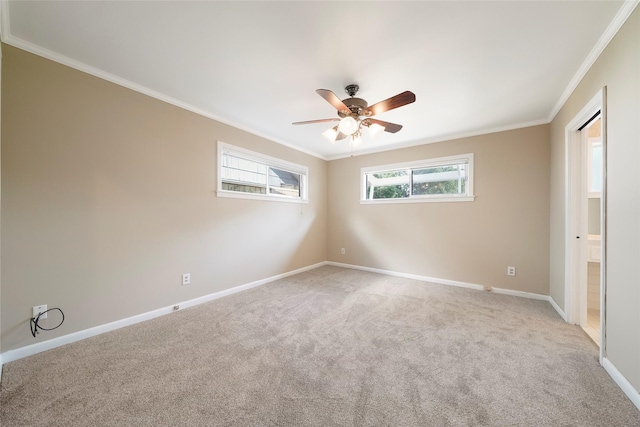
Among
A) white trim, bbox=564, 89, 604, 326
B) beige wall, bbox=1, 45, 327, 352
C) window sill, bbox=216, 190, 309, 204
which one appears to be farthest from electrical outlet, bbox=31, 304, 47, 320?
white trim, bbox=564, 89, 604, 326

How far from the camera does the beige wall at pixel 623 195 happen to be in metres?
1.38

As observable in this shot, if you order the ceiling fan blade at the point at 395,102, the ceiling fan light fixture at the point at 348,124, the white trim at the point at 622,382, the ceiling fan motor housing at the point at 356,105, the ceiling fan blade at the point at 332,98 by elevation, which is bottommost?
the white trim at the point at 622,382

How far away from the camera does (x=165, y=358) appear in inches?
70.3

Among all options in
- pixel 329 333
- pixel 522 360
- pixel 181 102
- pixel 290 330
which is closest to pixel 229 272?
pixel 290 330

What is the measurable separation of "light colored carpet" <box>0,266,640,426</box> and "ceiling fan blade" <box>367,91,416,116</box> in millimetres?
2060

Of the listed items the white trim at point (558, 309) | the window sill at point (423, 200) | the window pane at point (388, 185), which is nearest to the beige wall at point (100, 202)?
the window sill at point (423, 200)

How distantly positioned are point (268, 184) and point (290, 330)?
2.39m

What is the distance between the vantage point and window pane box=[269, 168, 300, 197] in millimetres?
3990

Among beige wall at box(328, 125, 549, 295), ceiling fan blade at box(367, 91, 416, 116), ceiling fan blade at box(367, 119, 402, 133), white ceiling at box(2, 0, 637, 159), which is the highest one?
white ceiling at box(2, 0, 637, 159)

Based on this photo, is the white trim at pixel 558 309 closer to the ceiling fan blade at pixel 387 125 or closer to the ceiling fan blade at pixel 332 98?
the ceiling fan blade at pixel 387 125

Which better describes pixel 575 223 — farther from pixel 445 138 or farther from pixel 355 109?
pixel 355 109

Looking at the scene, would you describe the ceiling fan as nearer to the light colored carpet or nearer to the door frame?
the door frame

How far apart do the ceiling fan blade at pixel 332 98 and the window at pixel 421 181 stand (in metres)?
2.36

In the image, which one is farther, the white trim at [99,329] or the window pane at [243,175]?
the window pane at [243,175]
